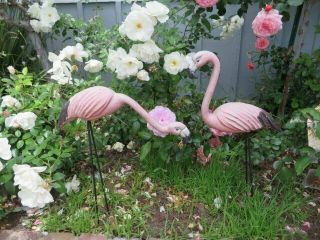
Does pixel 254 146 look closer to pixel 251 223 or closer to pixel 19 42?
pixel 251 223

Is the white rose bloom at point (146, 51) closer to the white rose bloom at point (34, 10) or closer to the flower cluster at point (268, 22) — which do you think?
the flower cluster at point (268, 22)

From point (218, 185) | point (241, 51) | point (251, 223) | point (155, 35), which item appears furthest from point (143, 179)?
point (241, 51)

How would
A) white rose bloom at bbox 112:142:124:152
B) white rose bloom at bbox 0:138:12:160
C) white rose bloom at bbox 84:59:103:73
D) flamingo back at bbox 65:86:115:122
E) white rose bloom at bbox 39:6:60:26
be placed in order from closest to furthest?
flamingo back at bbox 65:86:115:122
white rose bloom at bbox 0:138:12:160
white rose bloom at bbox 84:59:103:73
white rose bloom at bbox 112:142:124:152
white rose bloom at bbox 39:6:60:26

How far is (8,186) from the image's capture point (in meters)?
1.63

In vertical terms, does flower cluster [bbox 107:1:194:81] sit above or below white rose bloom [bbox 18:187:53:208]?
above

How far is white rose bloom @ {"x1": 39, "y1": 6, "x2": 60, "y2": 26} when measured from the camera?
2.16m

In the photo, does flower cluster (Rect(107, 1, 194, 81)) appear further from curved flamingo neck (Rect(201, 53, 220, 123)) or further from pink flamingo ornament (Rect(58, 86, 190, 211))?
pink flamingo ornament (Rect(58, 86, 190, 211))

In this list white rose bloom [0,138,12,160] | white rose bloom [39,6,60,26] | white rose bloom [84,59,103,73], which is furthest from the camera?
white rose bloom [39,6,60,26]

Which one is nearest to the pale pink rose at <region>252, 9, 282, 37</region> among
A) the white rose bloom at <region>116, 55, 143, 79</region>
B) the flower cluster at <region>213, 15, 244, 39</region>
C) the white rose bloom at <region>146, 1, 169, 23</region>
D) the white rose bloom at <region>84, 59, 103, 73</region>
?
the flower cluster at <region>213, 15, 244, 39</region>

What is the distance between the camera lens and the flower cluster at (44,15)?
2166mm

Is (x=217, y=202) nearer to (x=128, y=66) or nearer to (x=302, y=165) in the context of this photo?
(x=302, y=165)

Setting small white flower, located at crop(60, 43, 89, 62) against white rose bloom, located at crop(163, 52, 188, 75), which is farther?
small white flower, located at crop(60, 43, 89, 62)

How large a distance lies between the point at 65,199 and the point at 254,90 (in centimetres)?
181

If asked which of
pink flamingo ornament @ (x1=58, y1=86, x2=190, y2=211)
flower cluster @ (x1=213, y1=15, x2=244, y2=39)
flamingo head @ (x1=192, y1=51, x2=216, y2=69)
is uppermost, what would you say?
flower cluster @ (x1=213, y1=15, x2=244, y2=39)
